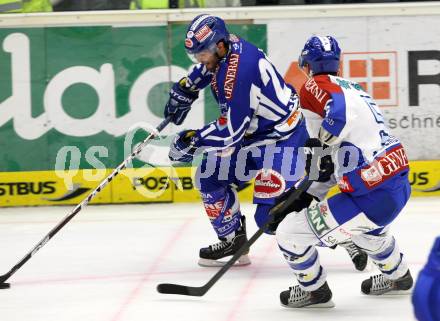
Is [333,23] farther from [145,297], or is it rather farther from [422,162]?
[145,297]

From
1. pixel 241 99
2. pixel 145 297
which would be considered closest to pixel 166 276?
pixel 145 297

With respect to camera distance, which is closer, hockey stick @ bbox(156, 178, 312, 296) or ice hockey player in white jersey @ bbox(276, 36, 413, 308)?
ice hockey player in white jersey @ bbox(276, 36, 413, 308)

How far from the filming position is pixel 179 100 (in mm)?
5410

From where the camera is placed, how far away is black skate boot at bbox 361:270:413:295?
14.6ft

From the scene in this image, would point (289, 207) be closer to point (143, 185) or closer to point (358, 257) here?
point (358, 257)

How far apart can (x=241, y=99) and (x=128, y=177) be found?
7.68ft

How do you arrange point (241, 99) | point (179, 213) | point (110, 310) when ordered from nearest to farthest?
1. point (110, 310)
2. point (241, 99)
3. point (179, 213)

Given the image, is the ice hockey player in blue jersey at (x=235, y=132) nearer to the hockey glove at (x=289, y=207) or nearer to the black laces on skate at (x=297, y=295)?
the hockey glove at (x=289, y=207)

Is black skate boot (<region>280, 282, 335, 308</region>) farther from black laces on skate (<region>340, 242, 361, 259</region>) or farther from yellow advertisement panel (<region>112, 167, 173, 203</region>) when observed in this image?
yellow advertisement panel (<region>112, 167, 173, 203</region>)

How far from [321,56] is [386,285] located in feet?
3.49

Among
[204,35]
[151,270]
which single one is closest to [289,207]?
[204,35]

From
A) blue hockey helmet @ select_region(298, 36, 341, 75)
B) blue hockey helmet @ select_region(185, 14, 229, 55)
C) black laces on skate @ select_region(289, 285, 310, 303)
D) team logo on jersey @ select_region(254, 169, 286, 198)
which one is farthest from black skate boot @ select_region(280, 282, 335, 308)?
blue hockey helmet @ select_region(185, 14, 229, 55)

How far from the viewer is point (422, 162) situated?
6988 mm

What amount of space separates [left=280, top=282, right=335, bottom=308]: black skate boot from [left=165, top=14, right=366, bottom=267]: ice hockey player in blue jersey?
1.36 feet
